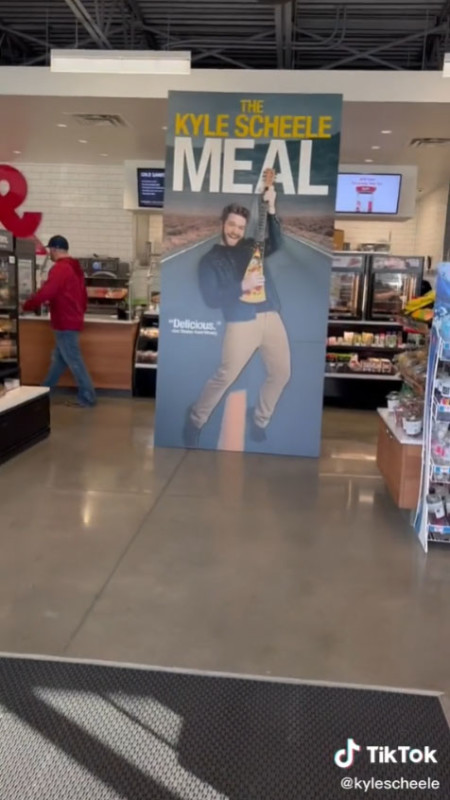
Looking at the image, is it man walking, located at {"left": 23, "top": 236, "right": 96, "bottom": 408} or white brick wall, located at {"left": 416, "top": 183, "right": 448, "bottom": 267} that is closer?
man walking, located at {"left": 23, "top": 236, "right": 96, "bottom": 408}

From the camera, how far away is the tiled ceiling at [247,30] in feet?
21.9

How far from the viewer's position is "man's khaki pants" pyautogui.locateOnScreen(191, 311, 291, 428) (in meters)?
5.89

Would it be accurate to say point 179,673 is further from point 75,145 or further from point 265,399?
point 75,145

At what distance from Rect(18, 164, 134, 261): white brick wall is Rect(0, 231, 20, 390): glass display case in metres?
5.24

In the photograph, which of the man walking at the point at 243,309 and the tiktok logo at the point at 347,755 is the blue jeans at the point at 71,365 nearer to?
the man walking at the point at 243,309

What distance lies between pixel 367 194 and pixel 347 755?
8207mm

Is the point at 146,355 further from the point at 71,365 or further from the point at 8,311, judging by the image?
the point at 8,311

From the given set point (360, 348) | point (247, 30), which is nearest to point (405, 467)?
point (360, 348)

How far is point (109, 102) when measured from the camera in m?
7.09

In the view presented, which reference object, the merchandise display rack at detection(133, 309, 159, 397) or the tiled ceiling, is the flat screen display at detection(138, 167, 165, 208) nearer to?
the tiled ceiling

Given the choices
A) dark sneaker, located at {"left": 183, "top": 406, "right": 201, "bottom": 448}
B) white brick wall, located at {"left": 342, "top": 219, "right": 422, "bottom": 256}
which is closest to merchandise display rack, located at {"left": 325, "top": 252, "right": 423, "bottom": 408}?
dark sneaker, located at {"left": 183, "top": 406, "right": 201, "bottom": 448}

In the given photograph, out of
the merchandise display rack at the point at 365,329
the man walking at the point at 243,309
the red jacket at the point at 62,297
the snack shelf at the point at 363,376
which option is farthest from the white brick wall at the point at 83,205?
the man walking at the point at 243,309

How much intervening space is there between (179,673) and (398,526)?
220 centimetres

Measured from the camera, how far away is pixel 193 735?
2.37m
